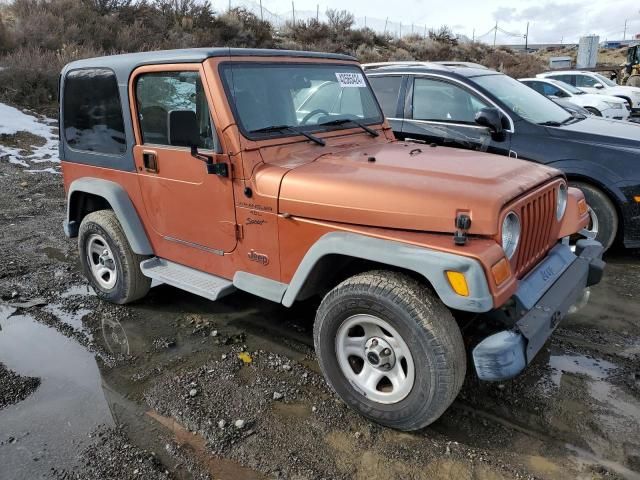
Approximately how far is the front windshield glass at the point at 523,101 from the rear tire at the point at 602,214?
3.02 feet

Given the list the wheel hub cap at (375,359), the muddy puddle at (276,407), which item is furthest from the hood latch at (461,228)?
the muddy puddle at (276,407)

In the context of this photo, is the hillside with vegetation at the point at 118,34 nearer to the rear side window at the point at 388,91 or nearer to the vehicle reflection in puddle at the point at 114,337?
the rear side window at the point at 388,91

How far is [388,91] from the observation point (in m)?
5.97

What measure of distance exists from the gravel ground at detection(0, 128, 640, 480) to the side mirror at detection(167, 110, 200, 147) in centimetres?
153

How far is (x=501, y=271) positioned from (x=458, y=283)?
24 cm

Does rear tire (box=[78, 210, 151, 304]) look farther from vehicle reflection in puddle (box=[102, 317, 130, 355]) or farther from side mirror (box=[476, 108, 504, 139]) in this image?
side mirror (box=[476, 108, 504, 139])

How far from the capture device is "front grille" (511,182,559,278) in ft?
9.09

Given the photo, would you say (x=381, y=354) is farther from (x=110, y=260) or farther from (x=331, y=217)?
(x=110, y=260)

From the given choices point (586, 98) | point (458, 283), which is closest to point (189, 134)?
point (458, 283)

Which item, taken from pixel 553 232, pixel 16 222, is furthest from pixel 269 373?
pixel 16 222

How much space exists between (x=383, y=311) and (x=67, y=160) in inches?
135

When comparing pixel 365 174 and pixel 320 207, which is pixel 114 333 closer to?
pixel 320 207

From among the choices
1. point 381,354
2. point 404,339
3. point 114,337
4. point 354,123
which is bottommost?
point 114,337

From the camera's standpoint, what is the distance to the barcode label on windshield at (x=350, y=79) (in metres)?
3.90
